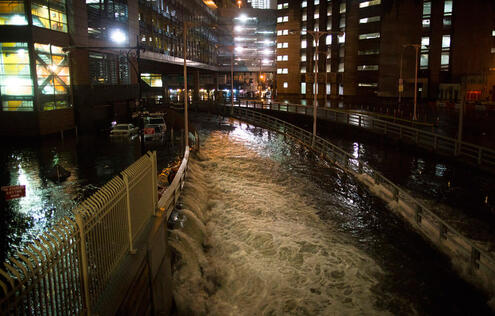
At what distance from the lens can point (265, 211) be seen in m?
16.0

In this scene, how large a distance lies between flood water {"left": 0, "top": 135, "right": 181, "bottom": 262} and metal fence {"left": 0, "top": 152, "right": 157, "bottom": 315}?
19.4ft

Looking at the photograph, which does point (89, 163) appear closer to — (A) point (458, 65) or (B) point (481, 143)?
(B) point (481, 143)

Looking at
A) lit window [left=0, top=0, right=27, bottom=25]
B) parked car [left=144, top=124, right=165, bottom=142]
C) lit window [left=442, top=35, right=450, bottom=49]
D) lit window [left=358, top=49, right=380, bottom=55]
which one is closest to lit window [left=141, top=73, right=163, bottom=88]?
lit window [left=358, top=49, right=380, bottom=55]

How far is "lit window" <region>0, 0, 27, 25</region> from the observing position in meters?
33.3

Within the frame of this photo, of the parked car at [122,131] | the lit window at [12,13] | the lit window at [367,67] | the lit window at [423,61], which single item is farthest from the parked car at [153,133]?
the lit window at [423,61]

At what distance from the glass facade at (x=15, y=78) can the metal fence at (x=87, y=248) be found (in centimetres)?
3191

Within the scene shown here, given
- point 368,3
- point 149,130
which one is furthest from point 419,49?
point 149,130

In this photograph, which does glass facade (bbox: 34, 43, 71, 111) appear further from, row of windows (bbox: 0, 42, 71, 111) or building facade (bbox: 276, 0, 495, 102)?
building facade (bbox: 276, 0, 495, 102)

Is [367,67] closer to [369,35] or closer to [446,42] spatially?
[369,35]

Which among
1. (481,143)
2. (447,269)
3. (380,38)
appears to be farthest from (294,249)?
(380,38)

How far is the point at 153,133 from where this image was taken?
33.7m

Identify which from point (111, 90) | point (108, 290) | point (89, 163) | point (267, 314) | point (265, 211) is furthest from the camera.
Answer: point (111, 90)

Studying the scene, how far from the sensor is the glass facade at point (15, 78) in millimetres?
33875

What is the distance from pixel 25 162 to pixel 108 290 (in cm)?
2331
